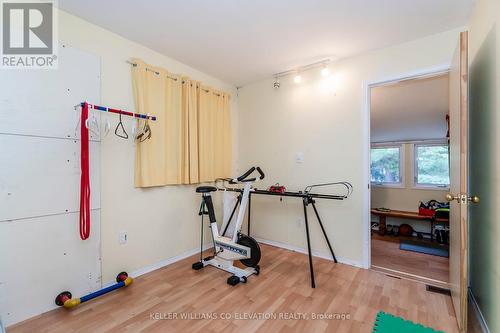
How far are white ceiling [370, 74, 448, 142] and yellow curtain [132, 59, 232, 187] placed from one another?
2.24 meters

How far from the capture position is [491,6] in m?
1.53

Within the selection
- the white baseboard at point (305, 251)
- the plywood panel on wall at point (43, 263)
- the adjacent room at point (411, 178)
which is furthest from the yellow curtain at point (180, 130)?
the adjacent room at point (411, 178)

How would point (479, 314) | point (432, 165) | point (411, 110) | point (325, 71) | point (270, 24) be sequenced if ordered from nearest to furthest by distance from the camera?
point (479, 314) → point (270, 24) → point (325, 71) → point (411, 110) → point (432, 165)

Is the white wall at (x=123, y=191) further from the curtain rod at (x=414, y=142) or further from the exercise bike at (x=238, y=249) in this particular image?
the curtain rod at (x=414, y=142)

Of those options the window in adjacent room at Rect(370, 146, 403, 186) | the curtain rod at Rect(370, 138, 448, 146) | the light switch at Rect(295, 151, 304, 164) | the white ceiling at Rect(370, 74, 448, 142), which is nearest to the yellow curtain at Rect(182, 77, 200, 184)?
the light switch at Rect(295, 151, 304, 164)

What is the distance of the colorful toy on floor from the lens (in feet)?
6.08

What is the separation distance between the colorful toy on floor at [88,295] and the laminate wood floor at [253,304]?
0.16 ft

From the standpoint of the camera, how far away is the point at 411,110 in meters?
3.89

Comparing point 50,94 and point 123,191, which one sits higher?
point 50,94

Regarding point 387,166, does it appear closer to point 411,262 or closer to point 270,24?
point 411,262

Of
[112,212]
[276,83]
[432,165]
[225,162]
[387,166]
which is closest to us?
[112,212]

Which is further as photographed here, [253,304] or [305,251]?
[305,251]

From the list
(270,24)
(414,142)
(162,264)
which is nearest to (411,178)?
(414,142)

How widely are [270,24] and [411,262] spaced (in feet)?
10.6
